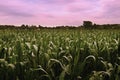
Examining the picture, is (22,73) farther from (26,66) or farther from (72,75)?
(72,75)

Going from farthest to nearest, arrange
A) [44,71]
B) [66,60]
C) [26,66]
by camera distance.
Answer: [66,60], [26,66], [44,71]

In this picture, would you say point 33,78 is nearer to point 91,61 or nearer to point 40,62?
point 40,62

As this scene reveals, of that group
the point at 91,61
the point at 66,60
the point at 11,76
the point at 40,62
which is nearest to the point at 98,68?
the point at 91,61

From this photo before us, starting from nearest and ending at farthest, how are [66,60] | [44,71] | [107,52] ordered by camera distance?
[44,71], [66,60], [107,52]

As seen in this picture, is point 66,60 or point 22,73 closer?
point 22,73

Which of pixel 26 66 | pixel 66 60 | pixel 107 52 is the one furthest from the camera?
pixel 107 52

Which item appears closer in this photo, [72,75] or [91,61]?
[72,75]

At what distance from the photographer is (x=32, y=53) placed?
5094 mm


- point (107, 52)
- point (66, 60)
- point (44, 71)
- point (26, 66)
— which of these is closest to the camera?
point (44, 71)

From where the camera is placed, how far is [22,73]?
4.78 m

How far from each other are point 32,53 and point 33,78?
0.61 m

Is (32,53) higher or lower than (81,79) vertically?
higher

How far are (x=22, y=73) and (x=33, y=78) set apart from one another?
27 cm

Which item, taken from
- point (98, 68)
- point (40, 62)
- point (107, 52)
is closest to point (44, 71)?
point (40, 62)
